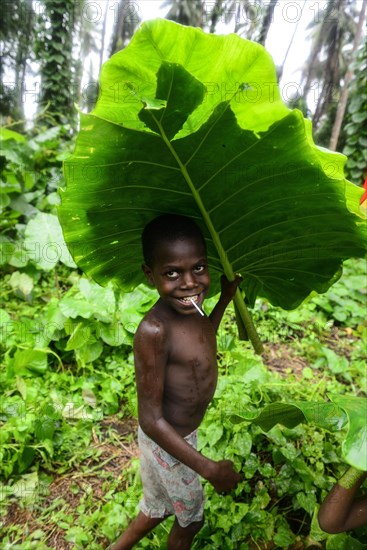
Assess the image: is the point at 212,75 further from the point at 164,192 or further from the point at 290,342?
the point at 290,342

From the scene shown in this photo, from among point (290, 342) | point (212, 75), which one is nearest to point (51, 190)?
point (290, 342)

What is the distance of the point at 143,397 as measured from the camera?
1.29 metres

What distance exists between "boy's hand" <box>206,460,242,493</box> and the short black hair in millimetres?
660

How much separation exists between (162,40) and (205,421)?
2.06 meters

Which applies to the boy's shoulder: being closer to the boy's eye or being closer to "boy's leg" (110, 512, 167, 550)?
the boy's eye

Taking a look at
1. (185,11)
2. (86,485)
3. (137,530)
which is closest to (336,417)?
(137,530)

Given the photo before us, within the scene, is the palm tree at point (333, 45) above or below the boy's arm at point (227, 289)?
above

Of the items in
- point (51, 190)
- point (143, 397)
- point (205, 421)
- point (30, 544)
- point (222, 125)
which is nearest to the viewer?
point (222, 125)

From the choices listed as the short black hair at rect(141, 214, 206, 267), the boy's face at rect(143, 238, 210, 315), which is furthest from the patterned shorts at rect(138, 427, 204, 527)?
the short black hair at rect(141, 214, 206, 267)

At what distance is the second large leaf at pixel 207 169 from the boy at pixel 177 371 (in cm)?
12

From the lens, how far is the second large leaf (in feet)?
2.75

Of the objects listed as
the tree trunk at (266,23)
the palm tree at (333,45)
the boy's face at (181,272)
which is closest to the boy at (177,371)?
the boy's face at (181,272)

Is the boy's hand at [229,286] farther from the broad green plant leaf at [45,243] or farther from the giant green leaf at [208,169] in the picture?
the broad green plant leaf at [45,243]

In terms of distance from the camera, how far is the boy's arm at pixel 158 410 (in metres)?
1.23
